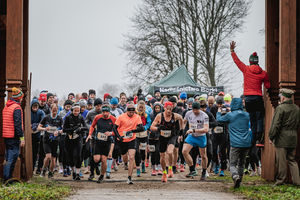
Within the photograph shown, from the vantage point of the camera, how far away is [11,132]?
35.2 ft

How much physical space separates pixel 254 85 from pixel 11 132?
5903mm

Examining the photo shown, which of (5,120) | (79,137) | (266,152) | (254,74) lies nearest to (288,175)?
(266,152)

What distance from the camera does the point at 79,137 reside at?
13.3 meters

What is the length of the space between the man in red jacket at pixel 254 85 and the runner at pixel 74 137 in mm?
4787

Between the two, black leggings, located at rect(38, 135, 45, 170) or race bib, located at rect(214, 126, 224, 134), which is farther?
race bib, located at rect(214, 126, 224, 134)

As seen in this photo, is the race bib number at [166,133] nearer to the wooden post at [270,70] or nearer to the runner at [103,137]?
the runner at [103,137]

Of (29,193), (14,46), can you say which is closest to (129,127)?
(14,46)

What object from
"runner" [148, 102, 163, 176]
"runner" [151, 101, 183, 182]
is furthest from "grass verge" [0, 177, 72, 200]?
"runner" [148, 102, 163, 176]

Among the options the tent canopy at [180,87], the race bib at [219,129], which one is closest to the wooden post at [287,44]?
the race bib at [219,129]

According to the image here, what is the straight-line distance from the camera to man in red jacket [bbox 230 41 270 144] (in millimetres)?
11367

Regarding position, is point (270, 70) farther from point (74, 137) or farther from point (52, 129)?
point (52, 129)

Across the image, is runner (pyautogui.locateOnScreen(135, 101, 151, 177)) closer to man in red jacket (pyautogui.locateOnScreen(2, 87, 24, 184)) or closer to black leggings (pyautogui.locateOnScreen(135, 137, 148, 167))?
black leggings (pyautogui.locateOnScreen(135, 137, 148, 167))

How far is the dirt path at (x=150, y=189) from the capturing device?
383 inches

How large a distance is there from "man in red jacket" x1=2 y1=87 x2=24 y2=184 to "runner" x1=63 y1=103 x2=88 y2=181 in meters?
2.50
